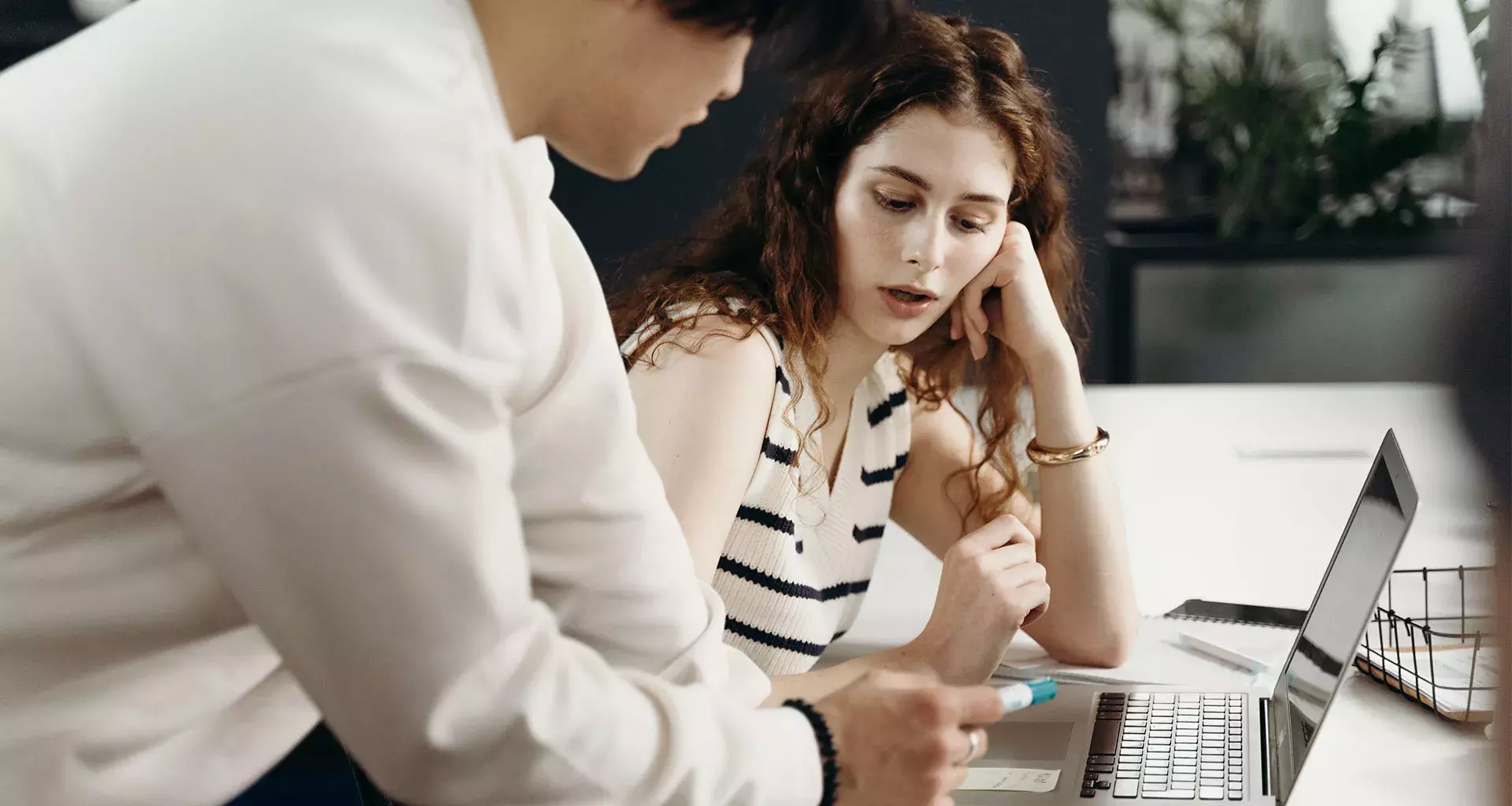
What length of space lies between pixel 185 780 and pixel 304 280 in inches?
9.9

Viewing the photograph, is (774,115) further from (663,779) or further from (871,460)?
(663,779)

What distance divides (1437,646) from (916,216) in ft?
1.61

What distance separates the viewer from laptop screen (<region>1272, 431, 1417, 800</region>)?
742mm

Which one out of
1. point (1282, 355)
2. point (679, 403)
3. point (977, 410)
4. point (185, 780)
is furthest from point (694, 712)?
point (1282, 355)

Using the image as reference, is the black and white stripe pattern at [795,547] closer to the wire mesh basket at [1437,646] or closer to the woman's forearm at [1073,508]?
the woman's forearm at [1073,508]

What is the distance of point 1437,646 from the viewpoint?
98 centimetres

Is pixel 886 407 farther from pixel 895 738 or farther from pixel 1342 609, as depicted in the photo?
pixel 895 738

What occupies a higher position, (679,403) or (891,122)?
(891,122)

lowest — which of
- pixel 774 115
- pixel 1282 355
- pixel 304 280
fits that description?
pixel 1282 355

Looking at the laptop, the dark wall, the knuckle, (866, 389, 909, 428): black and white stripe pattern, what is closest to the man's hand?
the knuckle

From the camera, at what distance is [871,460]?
1.13 meters

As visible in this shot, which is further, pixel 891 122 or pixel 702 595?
pixel 891 122

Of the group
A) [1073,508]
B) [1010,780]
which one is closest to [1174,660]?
[1073,508]

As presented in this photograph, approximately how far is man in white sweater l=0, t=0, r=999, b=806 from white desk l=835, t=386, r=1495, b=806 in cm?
39
